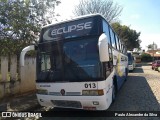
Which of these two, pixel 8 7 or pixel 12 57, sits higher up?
pixel 8 7

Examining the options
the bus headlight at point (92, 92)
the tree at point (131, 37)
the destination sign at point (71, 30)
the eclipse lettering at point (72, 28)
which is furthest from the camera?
the tree at point (131, 37)

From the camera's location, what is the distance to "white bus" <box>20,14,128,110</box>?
6.13m

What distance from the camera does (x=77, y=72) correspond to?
20.8 feet

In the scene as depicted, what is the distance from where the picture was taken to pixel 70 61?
21.4 feet

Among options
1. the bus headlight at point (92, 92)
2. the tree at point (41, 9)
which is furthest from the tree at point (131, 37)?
the bus headlight at point (92, 92)

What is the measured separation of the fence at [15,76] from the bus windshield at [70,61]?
11.2ft

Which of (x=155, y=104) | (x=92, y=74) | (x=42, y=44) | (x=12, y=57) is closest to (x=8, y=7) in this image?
(x=12, y=57)

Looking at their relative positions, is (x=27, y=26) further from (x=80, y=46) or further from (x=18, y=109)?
(x=80, y=46)

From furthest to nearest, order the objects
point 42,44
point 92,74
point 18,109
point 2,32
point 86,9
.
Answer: point 86,9 < point 2,32 < point 18,109 < point 42,44 < point 92,74

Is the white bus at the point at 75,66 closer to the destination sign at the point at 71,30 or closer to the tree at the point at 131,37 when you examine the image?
the destination sign at the point at 71,30

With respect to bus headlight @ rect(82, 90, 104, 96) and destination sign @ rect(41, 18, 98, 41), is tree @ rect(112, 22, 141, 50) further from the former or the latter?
bus headlight @ rect(82, 90, 104, 96)

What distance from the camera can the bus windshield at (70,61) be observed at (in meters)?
6.21

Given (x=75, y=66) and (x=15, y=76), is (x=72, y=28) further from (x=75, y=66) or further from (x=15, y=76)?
(x=15, y=76)

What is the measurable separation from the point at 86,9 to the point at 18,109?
95.3ft
